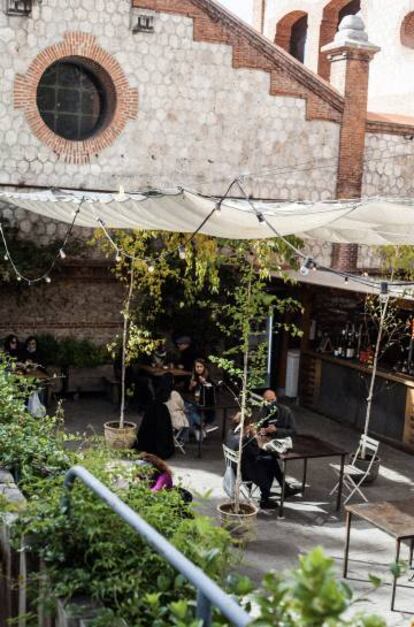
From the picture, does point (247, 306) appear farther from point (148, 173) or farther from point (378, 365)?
point (148, 173)

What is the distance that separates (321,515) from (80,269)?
7.50 meters

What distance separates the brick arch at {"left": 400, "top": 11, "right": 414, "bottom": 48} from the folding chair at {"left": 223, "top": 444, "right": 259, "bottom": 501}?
13.3m

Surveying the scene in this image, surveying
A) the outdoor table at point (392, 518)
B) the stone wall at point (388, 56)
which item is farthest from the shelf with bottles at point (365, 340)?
the stone wall at point (388, 56)

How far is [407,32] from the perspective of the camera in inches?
792

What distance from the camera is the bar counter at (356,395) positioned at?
1380 centimetres

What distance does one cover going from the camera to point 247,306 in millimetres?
9477

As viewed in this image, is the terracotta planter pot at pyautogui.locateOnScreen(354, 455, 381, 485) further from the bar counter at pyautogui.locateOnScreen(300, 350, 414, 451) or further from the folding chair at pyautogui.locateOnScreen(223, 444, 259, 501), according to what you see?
the bar counter at pyautogui.locateOnScreen(300, 350, 414, 451)

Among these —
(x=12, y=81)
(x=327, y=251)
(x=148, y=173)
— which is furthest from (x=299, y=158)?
(x=12, y=81)

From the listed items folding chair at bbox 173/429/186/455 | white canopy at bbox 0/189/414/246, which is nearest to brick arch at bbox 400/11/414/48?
white canopy at bbox 0/189/414/246

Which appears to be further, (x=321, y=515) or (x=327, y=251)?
(x=327, y=251)

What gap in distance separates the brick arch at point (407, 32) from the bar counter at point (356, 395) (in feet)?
28.1

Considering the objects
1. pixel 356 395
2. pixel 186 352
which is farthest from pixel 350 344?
pixel 186 352

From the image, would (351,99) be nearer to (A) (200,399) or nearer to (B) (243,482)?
(A) (200,399)

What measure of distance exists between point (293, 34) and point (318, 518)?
17.9 metres
